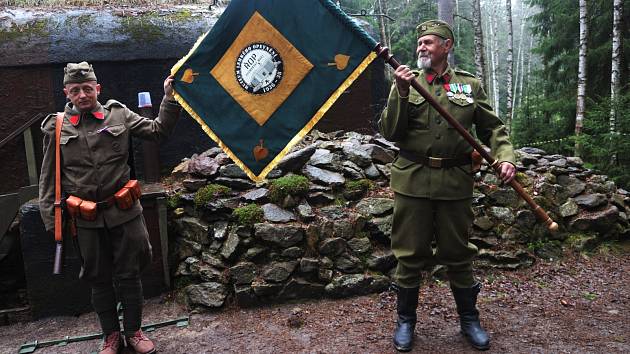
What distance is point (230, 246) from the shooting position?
4332 mm

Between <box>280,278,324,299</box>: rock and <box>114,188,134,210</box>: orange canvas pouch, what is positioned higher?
<box>114,188,134,210</box>: orange canvas pouch

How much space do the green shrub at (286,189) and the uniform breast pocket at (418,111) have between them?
1.84 meters

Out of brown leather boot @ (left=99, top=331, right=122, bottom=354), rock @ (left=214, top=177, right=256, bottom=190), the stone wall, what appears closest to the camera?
brown leather boot @ (left=99, top=331, right=122, bottom=354)

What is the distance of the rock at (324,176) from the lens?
192 inches

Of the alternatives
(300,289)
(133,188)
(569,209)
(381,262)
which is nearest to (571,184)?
(569,209)

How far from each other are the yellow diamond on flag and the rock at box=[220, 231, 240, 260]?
1428 mm

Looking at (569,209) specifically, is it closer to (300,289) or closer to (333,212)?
(333,212)

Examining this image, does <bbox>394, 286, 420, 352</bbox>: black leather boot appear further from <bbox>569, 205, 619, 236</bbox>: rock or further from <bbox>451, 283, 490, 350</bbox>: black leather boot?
<bbox>569, 205, 619, 236</bbox>: rock

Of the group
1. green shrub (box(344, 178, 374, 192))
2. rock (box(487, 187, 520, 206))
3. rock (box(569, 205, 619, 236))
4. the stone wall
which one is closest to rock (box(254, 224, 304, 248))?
the stone wall

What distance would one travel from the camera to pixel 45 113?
17.7ft

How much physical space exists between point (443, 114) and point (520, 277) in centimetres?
249

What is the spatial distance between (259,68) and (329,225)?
5.90ft

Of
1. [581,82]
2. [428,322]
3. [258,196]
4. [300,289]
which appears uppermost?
[581,82]

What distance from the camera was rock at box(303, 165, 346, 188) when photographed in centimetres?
488
